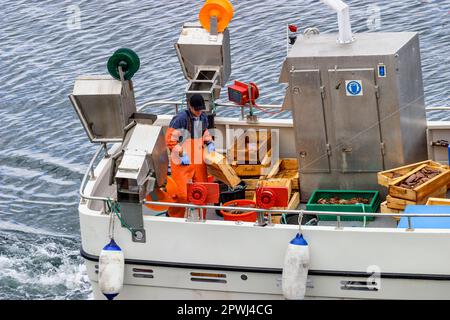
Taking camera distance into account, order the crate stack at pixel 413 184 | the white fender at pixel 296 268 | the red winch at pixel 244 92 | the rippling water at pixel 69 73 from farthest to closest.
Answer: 1. the rippling water at pixel 69 73
2. the red winch at pixel 244 92
3. the crate stack at pixel 413 184
4. the white fender at pixel 296 268

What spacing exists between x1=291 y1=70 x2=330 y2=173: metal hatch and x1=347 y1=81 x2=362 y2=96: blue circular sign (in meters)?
0.31

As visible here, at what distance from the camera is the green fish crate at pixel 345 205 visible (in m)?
11.1

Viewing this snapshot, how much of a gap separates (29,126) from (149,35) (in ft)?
13.3

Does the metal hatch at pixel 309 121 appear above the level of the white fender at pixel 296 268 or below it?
above

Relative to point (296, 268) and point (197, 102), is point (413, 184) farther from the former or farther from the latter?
point (197, 102)

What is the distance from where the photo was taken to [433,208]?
1045 cm

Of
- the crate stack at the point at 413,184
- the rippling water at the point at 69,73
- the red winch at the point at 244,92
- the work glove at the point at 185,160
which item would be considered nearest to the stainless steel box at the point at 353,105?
the crate stack at the point at 413,184

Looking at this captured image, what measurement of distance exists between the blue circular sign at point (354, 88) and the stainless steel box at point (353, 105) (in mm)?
11

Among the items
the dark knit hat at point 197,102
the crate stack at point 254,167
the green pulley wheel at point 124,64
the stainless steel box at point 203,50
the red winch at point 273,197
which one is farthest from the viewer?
the stainless steel box at point 203,50

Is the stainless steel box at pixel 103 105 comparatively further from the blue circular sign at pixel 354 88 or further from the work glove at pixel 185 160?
the blue circular sign at pixel 354 88

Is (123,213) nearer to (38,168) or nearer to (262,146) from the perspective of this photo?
(262,146)

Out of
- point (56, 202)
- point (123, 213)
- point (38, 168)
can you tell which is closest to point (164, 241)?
point (123, 213)

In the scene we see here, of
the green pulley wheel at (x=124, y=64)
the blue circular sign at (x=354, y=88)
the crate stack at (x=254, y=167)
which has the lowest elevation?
the crate stack at (x=254, y=167)

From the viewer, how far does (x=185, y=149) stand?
11438 millimetres
